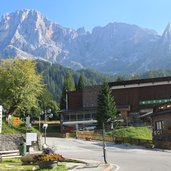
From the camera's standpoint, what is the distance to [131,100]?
110312 millimetres

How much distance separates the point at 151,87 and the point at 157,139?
56575 mm

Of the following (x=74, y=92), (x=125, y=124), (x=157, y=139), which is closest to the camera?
(x=157, y=139)

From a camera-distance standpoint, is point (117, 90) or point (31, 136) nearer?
point (31, 136)

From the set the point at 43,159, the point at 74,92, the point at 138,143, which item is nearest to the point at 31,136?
the point at 43,159

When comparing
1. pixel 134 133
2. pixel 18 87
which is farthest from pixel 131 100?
pixel 18 87

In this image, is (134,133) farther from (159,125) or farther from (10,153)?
(10,153)

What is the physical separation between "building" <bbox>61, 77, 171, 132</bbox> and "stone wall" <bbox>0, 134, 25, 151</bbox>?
6904cm

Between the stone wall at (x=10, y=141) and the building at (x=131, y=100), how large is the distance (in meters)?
69.0

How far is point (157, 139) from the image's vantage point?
5412 centimetres

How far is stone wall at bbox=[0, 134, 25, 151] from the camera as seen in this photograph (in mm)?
35594

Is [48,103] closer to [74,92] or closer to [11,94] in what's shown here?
[74,92]

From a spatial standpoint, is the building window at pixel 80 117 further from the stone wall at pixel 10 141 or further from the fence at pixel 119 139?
the stone wall at pixel 10 141

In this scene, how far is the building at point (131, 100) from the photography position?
108 meters

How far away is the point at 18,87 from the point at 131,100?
51568 mm
